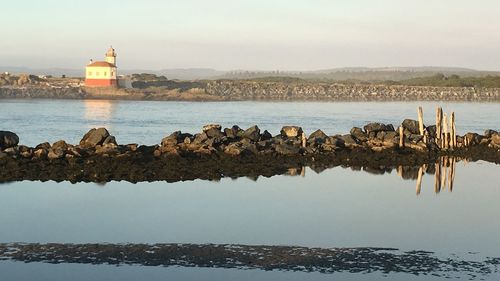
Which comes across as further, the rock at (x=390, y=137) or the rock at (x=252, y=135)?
the rock at (x=390, y=137)

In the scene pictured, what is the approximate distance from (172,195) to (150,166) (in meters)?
5.16

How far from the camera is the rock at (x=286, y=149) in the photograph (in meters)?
30.7

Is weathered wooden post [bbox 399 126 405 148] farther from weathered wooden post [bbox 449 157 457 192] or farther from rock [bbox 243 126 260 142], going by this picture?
rock [bbox 243 126 260 142]

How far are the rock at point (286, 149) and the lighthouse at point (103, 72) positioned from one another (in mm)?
75057

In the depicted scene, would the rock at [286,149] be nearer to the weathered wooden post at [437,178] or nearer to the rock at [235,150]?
the rock at [235,150]

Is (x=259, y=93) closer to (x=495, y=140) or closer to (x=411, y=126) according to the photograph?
(x=411, y=126)

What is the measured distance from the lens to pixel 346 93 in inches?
4906

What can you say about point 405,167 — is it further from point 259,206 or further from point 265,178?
point 259,206

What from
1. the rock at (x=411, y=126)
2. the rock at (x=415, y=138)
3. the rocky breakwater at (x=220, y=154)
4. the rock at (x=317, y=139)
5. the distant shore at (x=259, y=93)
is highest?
the rock at (x=411, y=126)

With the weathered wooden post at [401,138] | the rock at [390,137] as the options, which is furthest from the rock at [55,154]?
the weathered wooden post at [401,138]

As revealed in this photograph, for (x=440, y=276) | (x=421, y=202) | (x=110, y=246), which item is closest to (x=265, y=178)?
(x=421, y=202)

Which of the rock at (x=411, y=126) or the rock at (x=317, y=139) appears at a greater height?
the rock at (x=411, y=126)

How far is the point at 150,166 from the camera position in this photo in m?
26.6

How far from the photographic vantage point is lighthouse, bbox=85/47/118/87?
10306 cm
